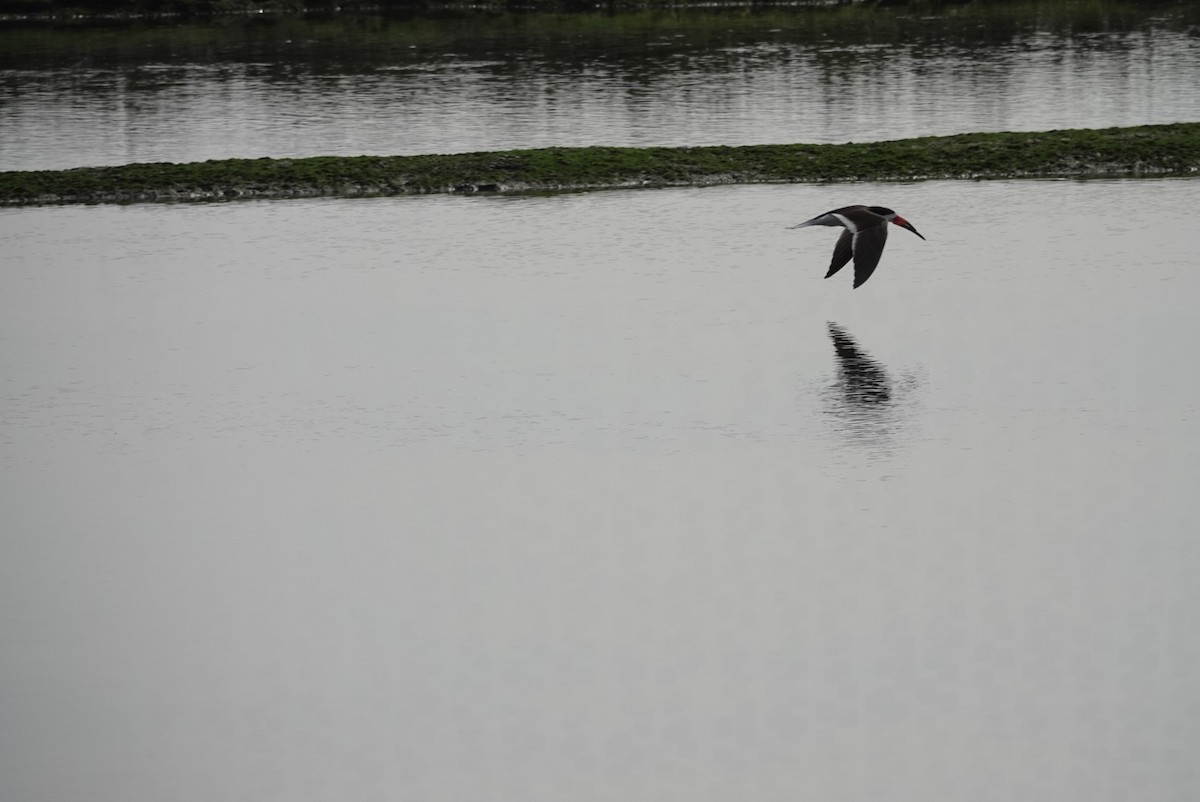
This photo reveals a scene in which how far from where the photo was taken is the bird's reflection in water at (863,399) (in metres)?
13.6

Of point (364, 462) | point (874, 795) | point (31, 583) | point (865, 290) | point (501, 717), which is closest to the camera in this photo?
point (874, 795)

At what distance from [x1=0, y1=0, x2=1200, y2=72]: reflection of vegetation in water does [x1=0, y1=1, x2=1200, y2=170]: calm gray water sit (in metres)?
0.13

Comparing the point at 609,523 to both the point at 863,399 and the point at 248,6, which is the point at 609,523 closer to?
the point at 863,399

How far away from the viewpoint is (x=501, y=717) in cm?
918

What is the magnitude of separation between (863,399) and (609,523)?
11.0 ft

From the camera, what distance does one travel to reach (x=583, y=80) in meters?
36.4

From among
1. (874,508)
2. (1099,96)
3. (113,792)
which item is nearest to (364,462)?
(874,508)

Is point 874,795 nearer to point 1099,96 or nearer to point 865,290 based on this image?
point 865,290

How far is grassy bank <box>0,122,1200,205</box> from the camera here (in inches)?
966

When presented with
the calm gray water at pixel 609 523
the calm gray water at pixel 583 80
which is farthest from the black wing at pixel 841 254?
the calm gray water at pixel 583 80

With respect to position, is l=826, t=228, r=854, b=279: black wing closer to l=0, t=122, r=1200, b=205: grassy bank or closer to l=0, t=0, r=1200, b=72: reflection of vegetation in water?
l=0, t=122, r=1200, b=205: grassy bank

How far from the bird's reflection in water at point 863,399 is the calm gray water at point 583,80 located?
475 inches

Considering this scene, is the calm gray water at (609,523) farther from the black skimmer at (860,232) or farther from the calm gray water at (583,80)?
the calm gray water at (583,80)

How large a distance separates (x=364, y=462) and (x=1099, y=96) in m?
21.0
